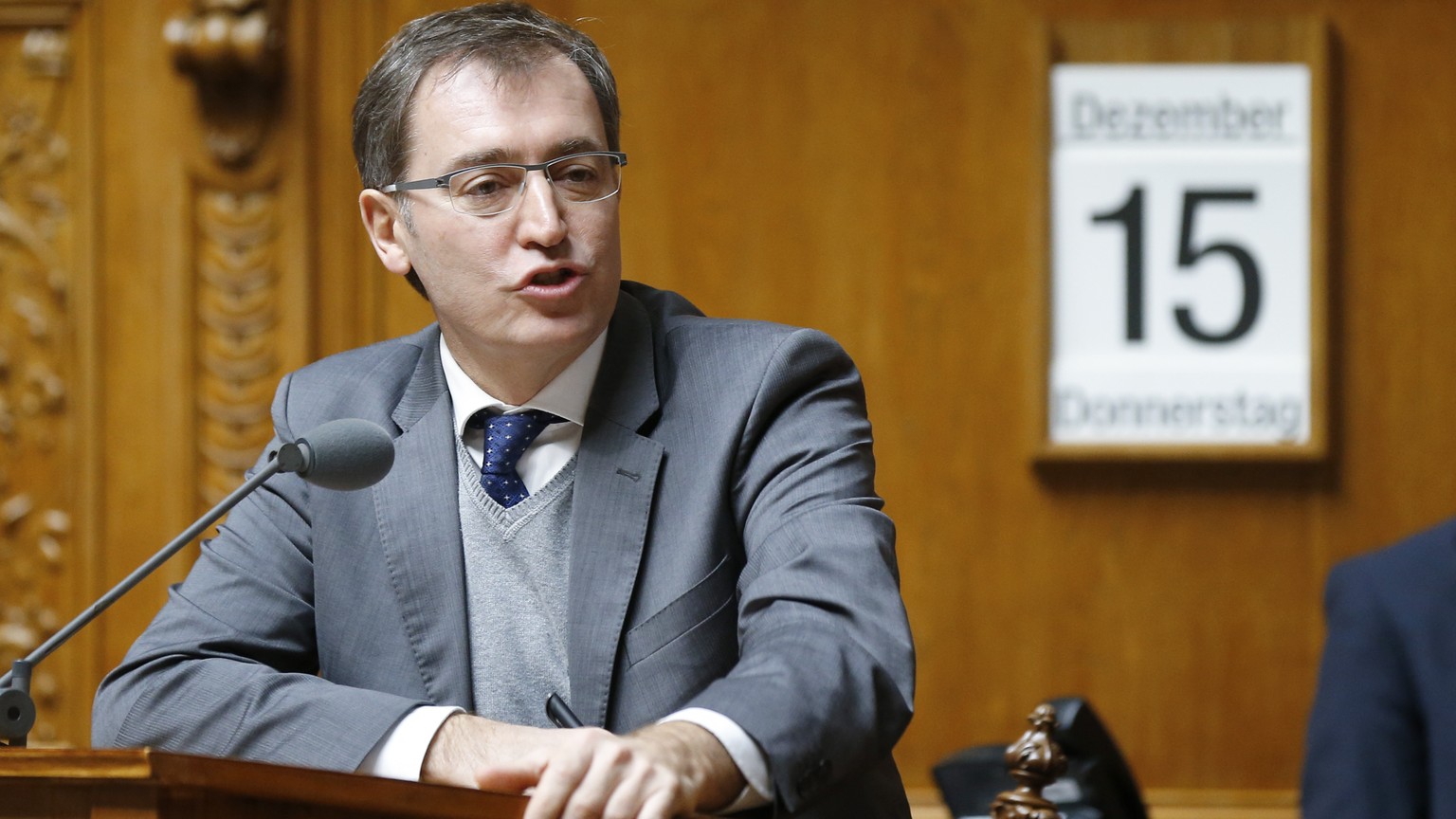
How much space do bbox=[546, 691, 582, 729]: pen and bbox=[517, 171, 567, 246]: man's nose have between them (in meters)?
0.57

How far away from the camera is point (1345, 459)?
12.2 feet

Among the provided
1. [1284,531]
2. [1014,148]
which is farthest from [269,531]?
[1284,531]

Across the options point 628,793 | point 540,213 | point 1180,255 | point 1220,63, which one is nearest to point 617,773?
point 628,793

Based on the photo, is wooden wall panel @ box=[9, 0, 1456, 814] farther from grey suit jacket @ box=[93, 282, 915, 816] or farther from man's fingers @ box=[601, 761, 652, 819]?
man's fingers @ box=[601, 761, 652, 819]

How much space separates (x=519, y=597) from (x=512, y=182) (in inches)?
19.8

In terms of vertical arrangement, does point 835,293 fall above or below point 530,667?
above

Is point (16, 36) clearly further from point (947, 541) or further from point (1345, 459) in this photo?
point (1345, 459)

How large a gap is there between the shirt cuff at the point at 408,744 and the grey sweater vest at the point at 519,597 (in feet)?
0.88

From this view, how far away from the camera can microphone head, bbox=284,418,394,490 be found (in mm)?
1569

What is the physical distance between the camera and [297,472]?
1.56 m

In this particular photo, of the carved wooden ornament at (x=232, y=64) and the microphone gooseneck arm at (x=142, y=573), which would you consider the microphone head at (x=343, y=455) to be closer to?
the microphone gooseneck arm at (x=142, y=573)

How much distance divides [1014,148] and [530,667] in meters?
2.16

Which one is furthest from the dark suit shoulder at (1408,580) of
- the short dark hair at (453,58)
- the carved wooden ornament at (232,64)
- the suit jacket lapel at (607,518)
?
the carved wooden ornament at (232,64)

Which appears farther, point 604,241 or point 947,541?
point 947,541
